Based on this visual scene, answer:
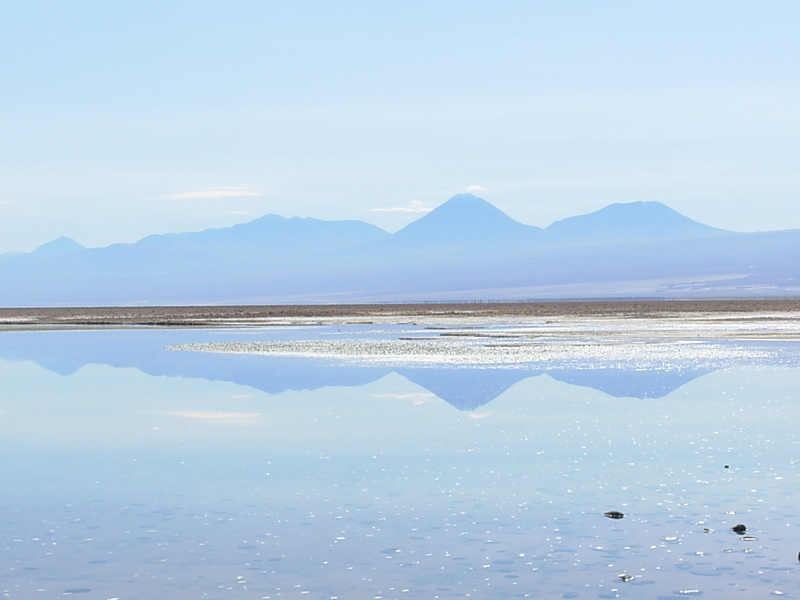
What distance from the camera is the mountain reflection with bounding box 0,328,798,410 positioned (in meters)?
26.4

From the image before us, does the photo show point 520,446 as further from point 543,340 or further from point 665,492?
point 543,340

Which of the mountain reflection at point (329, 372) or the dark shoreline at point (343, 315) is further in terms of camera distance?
the dark shoreline at point (343, 315)

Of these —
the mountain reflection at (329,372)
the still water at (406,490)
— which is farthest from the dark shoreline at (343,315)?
the still water at (406,490)

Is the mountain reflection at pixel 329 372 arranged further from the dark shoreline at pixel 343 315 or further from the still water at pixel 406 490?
the dark shoreline at pixel 343 315

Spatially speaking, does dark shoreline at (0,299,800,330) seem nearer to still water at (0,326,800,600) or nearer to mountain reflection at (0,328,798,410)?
mountain reflection at (0,328,798,410)

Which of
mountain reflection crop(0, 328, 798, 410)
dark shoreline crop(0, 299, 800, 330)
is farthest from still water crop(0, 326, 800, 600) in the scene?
dark shoreline crop(0, 299, 800, 330)

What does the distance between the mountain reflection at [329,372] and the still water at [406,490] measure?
303mm

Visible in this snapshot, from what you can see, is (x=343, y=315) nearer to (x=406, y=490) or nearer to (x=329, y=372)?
(x=329, y=372)

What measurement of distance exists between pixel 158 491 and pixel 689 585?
7394 millimetres

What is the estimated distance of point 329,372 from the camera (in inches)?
1265

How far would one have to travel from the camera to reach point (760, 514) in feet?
41.1

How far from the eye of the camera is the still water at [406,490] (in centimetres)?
1033

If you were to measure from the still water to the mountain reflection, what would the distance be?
30 cm

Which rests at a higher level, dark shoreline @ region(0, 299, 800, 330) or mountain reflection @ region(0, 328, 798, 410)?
dark shoreline @ region(0, 299, 800, 330)
